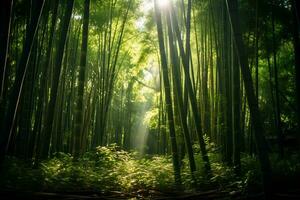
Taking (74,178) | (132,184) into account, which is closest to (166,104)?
(132,184)

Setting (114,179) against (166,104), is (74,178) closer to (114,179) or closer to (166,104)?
(114,179)

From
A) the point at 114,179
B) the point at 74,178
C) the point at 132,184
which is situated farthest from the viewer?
the point at 114,179

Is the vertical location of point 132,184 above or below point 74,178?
below

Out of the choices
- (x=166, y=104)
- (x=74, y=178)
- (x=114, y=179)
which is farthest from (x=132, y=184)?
(x=166, y=104)

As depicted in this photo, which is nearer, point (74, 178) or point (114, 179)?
point (74, 178)

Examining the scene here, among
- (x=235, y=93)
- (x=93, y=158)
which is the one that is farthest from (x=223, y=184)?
(x=93, y=158)

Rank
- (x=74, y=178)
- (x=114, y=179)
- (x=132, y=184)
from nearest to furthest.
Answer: (x=74, y=178)
(x=132, y=184)
(x=114, y=179)

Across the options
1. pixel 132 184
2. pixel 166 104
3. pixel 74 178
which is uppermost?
pixel 166 104

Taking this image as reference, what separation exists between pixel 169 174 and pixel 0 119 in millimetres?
2939

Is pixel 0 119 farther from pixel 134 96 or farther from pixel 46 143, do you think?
pixel 134 96

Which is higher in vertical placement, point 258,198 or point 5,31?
point 5,31

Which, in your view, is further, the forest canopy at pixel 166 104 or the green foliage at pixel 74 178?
the green foliage at pixel 74 178

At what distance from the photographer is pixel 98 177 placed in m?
4.21

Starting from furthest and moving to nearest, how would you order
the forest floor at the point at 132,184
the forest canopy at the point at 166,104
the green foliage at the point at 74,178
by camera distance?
the green foliage at the point at 74,178 < the forest canopy at the point at 166,104 < the forest floor at the point at 132,184
